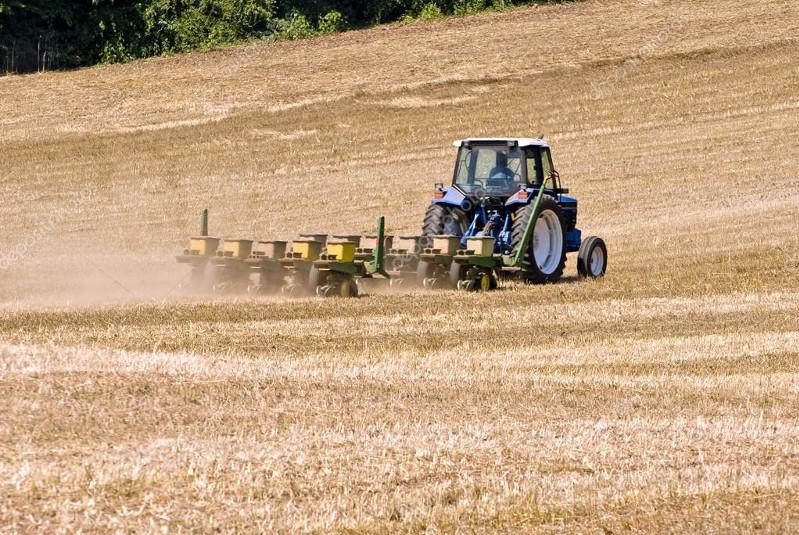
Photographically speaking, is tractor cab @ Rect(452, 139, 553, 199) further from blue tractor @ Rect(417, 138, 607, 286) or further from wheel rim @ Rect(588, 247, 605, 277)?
wheel rim @ Rect(588, 247, 605, 277)

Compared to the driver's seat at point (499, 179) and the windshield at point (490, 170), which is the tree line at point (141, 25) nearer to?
the windshield at point (490, 170)

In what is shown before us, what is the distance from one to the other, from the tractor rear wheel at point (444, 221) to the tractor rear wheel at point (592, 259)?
5.93ft

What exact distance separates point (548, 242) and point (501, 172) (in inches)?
47.3

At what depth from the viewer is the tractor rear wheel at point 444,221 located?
1777 cm

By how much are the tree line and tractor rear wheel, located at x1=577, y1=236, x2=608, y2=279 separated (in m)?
29.5

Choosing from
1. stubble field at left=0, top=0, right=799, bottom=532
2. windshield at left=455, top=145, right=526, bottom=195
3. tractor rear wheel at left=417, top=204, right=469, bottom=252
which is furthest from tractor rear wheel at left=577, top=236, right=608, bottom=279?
tractor rear wheel at left=417, top=204, right=469, bottom=252

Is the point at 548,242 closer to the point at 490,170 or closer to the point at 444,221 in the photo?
the point at 490,170

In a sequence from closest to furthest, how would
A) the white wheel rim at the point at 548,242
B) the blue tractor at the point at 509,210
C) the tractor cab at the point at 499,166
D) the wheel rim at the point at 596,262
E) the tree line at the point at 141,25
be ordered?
the blue tractor at the point at 509,210, the tractor cab at the point at 499,166, the white wheel rim at the point at 548,242, the wheel rim at the point at 596,262, the tree line at the point at 141,25

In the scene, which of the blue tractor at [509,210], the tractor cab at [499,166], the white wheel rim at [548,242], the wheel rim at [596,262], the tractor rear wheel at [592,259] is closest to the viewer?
the blue tractor at [509,210]

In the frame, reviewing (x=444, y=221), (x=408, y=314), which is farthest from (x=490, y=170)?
(x=408, y=314)

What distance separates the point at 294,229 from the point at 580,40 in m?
17.9

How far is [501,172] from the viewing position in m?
18.1

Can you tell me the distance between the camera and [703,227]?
2327 cm

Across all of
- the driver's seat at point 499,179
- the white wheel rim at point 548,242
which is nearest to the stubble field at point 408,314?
the white wheel rim at point 548,242
